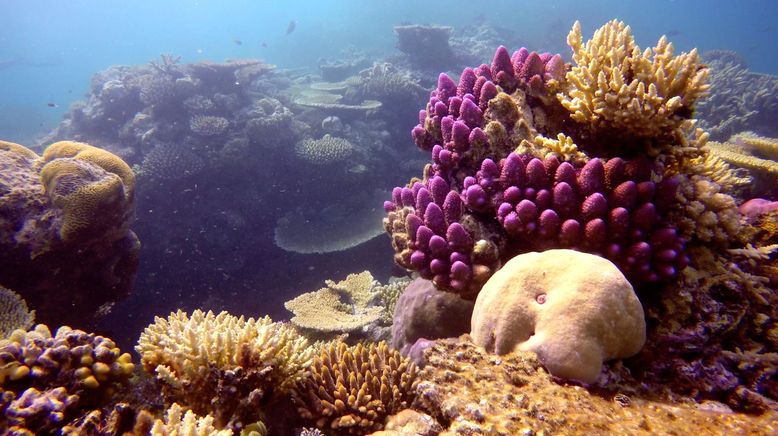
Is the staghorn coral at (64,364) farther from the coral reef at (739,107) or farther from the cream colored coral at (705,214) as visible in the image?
the coral reef at (739,107)

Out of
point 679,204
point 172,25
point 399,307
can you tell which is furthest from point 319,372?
point 172,25

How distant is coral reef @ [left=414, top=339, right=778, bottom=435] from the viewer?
5.94 feet

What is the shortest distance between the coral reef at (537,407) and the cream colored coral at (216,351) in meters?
1.00

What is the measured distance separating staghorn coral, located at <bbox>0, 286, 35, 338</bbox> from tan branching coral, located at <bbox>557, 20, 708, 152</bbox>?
5430 mm

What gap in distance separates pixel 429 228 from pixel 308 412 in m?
1.62

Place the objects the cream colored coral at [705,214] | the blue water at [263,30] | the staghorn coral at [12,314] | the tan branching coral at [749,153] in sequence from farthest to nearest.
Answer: the blue water at [263,30]
the tan branching coral at [749,153]
the staghorn coral at [12,314]
the cream colored coral at [705,214]

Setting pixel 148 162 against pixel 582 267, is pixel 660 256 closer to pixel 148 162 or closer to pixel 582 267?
pixel 582 267

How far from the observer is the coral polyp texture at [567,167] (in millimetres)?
2551

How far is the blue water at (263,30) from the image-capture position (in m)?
37.7

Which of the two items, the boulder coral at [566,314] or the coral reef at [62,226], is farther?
the coral reef at [62,226]

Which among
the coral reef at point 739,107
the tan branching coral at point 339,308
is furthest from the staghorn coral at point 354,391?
the coral reef at point 739,107

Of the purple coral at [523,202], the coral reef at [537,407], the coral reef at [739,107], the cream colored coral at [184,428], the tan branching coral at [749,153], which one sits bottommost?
the cream colored coral at [184,428]

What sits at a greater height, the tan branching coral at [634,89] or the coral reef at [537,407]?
the tan branching coral at [634,89]

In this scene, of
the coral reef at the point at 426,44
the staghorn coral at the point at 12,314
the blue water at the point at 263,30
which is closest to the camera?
the staghorn coral at the point at 12,314
